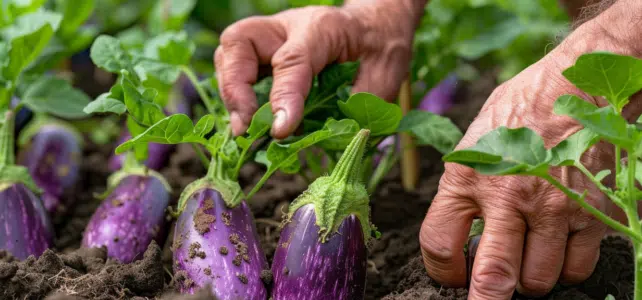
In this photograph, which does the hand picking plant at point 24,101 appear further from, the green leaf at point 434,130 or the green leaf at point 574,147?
the green leaf at point 574,147

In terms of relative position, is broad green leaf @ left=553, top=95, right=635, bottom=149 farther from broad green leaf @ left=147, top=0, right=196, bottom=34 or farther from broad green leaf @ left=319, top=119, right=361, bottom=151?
broad green leaf @ left=147, top=0, right=196, bottom=34

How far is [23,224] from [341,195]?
2.87 ft

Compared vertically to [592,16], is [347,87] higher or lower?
lower

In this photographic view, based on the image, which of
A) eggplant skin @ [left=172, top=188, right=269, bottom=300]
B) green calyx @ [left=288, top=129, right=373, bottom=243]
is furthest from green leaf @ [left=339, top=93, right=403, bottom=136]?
eggplant skin @ [left=172, top=188, right=269, bottom=300]

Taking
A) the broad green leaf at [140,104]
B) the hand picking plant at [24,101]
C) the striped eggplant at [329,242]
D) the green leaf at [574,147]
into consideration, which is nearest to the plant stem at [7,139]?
the hand picking plant at [24,101]

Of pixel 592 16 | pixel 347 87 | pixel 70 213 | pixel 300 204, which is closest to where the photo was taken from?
pixel 300 204

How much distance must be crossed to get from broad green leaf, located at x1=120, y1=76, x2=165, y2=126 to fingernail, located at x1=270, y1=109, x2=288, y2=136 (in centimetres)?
27

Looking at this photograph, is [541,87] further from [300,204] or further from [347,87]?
[347,87]

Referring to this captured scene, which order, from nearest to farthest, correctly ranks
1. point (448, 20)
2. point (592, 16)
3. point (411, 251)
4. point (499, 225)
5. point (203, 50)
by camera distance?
point (499, 225)
point (592, 16)
point (411, 251)
point (448, 20)
point (203, 50)

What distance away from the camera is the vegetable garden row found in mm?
1398

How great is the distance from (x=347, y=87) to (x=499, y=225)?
2.77 ft

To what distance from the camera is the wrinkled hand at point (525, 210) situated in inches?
59.8

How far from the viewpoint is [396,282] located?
189cm

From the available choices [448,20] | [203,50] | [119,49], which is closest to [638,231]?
[119,49]
